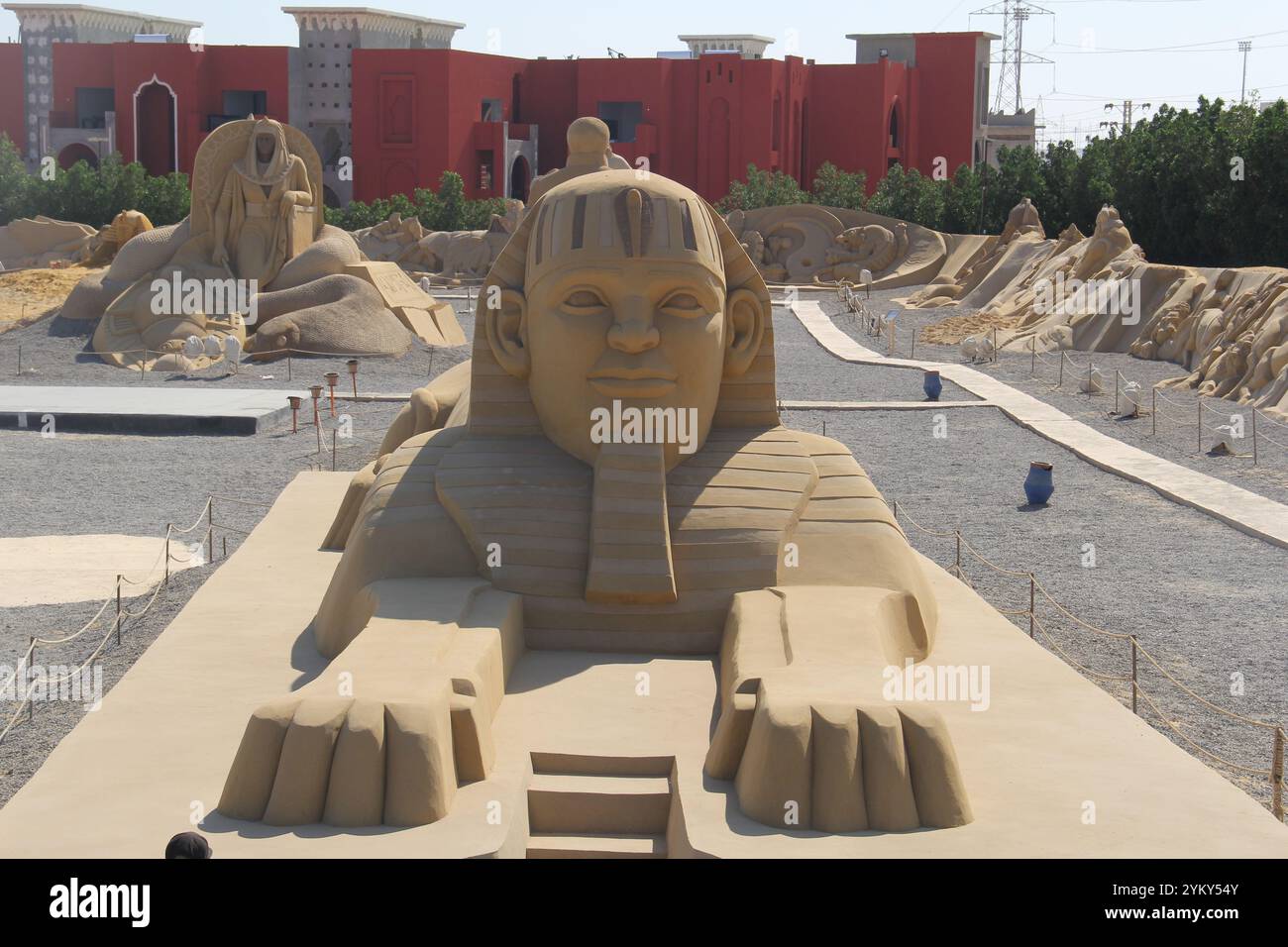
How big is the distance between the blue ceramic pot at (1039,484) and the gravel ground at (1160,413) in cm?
190

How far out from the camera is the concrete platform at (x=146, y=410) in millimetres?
15727

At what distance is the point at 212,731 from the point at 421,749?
1.23 meters

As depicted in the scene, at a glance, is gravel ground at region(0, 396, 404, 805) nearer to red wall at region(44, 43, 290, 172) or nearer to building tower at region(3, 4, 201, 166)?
red wall at region(44, 43, 290, 172)

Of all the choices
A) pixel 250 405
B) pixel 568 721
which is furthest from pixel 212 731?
pixel 250 405

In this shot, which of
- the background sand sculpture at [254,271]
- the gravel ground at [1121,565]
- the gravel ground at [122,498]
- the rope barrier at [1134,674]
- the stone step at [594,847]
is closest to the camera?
the stone step at [594,847]

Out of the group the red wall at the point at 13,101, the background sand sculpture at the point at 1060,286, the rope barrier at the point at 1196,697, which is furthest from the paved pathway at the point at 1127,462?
the red wall at the point at 13,101

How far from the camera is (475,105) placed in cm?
4262

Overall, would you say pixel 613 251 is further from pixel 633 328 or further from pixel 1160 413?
pixel 1160 413

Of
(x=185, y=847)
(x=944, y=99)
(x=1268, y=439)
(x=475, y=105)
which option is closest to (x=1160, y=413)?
(x=1268, y=439)

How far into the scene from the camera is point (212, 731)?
554 cm

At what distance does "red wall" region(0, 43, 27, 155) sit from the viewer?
147 feet

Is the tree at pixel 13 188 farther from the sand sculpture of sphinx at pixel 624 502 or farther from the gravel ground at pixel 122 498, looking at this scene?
the sand sculpture of sphinx at pixel 624 502

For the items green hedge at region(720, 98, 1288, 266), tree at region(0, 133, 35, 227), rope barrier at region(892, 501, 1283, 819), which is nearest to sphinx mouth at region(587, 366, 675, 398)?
rope barrier at region(892, 501, 1283, 819)
